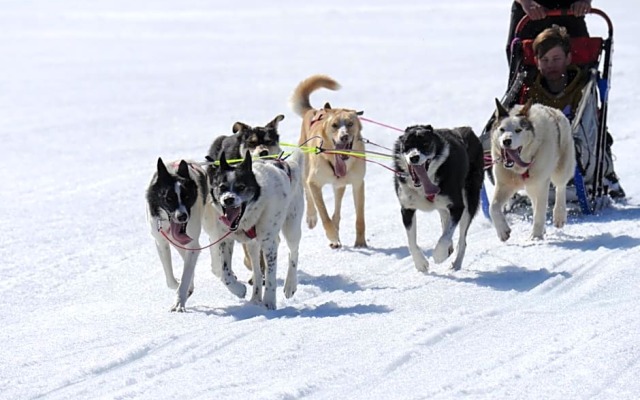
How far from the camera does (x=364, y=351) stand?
4070mm

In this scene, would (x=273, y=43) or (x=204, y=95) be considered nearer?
(x=204, y=95)

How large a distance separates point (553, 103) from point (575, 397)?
157 inches

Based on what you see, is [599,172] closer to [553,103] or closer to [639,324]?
[553,103]

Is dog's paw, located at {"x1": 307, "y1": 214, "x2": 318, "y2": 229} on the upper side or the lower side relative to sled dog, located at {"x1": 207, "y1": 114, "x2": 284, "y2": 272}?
lower

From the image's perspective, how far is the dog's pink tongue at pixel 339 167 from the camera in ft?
22.8

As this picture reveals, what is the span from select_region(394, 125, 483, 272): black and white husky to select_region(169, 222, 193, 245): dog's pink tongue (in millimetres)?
1302

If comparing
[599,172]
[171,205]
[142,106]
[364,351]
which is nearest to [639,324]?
[364,351]

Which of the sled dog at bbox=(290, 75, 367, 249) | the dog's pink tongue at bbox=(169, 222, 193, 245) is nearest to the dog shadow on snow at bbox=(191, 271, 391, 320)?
the dog's pink tongue at bbox=(169, 222, 193, 245)

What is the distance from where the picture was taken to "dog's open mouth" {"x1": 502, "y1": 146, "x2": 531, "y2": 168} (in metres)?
6.26

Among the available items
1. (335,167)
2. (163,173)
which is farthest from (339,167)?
(163,173)

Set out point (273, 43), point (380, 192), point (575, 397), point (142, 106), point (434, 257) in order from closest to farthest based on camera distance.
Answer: point (575, 397) → point (434, 257) → point (380, 192) → point (142, 106) → point (273, 43)

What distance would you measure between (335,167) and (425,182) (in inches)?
55.5

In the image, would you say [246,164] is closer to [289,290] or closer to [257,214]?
[257,214]

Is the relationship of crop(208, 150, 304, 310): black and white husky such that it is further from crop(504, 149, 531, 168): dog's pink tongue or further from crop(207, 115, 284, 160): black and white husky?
crop(504, 149, 531, 168): dog's pink tongue
